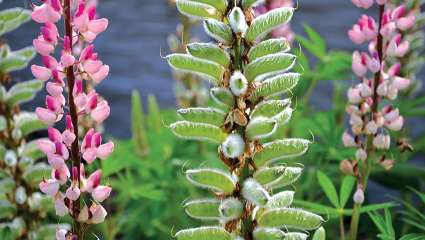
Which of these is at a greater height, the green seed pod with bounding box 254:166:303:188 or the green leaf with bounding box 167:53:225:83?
the green leaf with bounding box 167:53:225:83

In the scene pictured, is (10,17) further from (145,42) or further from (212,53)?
(145,42)

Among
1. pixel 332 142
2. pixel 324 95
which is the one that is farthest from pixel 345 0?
pixel 332 142

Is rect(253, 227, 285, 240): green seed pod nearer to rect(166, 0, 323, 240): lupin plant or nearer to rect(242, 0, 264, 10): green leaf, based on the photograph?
rect(166, 0, 323, 240): lupin plant

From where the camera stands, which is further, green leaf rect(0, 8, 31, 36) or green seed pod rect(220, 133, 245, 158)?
green leaf rect(0, 8, 31, 36)

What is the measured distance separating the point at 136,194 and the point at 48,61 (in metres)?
0.62

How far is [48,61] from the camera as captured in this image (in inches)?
25.3

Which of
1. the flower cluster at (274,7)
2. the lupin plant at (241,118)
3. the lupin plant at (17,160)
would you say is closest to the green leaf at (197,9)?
the lupin plant at (241,118)

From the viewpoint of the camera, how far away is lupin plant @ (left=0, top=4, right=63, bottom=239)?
3.09ft

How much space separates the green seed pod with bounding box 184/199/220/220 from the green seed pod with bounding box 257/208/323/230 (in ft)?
0.13

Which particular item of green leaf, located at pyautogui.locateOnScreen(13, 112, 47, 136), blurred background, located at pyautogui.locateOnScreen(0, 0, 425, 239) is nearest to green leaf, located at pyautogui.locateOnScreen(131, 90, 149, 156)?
blurred background, located at pyautogui.locateOnScreen(0, 0, 425, 239)

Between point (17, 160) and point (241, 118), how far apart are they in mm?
464

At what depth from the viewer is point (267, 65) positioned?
1.95 ft

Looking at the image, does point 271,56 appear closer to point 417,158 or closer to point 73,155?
point 73,155

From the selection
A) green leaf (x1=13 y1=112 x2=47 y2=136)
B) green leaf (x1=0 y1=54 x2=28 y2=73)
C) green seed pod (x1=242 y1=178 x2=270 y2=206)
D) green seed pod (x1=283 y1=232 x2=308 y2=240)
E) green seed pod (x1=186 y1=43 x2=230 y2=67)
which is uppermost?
green seed pod (x1=186 y1=43 x2=230 y2=67)
